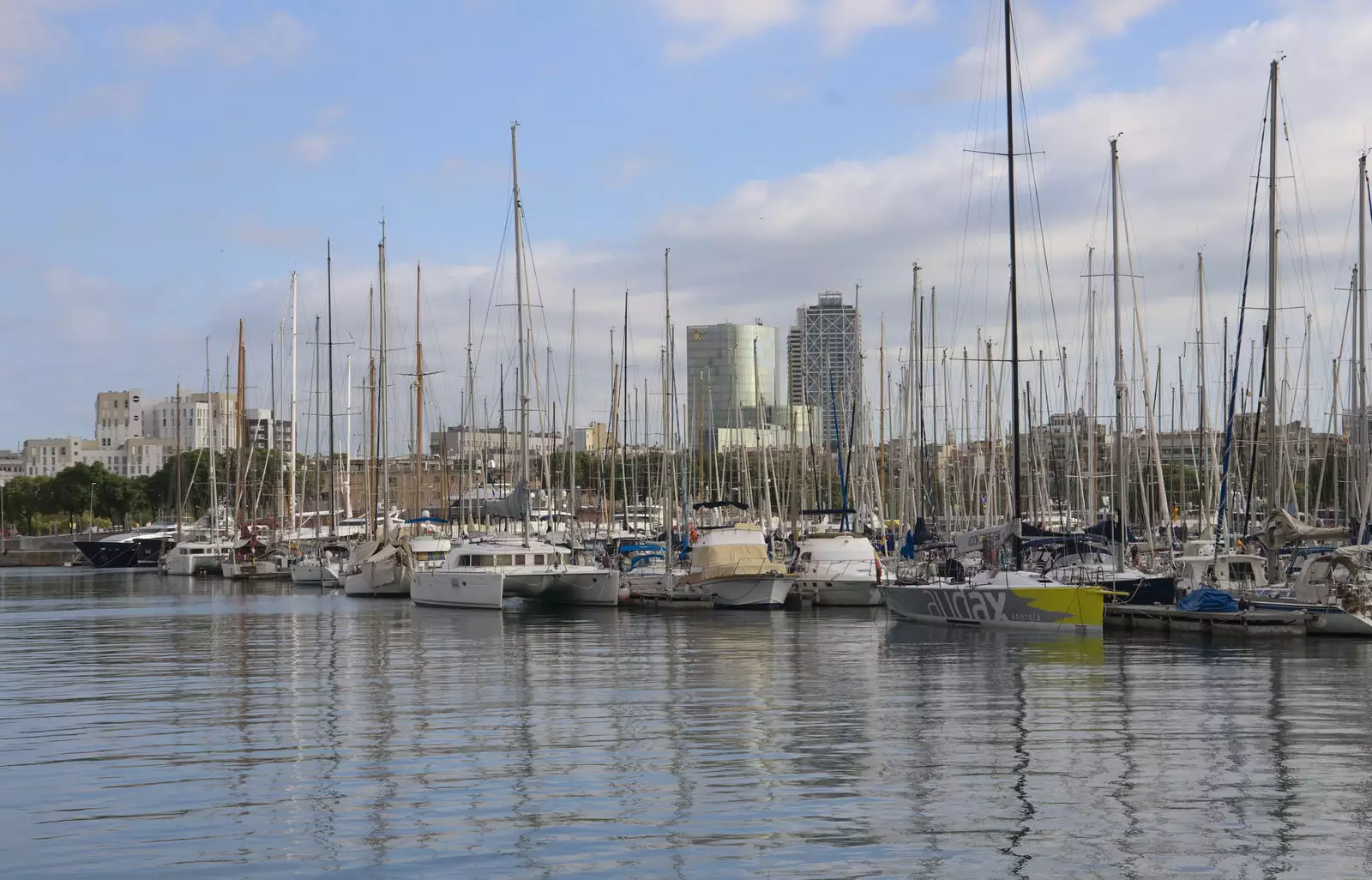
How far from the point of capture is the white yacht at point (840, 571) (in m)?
56.6

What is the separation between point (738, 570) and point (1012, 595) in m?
17.2

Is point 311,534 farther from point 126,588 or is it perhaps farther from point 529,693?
point 529,693

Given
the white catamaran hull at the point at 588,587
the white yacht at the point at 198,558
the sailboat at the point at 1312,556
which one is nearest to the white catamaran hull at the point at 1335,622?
the sailboat at the point at 1312,556

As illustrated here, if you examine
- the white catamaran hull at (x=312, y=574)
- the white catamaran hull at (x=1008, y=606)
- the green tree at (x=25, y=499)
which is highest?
the green tree at (x=25, y=499)

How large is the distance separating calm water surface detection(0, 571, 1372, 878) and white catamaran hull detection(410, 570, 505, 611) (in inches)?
Result: 641

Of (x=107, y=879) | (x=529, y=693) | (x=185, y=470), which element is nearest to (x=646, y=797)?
(x=107, y=879)

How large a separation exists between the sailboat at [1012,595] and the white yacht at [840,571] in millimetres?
9260

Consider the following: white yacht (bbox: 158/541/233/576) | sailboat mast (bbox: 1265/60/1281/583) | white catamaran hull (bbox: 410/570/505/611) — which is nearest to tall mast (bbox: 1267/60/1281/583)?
sailboat mast (bbox: 1265/60/1281/583)

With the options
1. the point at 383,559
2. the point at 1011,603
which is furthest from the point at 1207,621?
the point at 383,559

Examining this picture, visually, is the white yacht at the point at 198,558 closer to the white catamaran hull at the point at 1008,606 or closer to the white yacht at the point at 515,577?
the white yacht at the point at 515,577

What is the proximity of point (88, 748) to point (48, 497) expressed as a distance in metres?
160

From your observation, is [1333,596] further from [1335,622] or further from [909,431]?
[909,431]

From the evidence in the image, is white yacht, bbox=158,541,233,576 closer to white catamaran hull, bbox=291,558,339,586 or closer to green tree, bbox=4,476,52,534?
white catamaran hull, bbox=291,558,339,586

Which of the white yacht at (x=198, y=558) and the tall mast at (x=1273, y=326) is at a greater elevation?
the tall mast at (x=1273, y=326)
